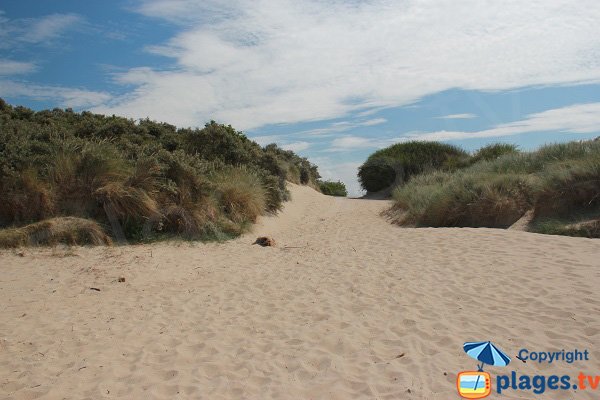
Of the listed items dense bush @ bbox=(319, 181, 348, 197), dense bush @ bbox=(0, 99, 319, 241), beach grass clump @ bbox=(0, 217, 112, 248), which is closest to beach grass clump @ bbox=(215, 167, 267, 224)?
dense bush @ bbox=(0, 99, 319, 241)

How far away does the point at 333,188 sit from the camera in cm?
3192

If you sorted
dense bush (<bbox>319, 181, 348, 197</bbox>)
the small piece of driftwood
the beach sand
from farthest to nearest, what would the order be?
dense bush (<bbox>319, 181, 348, 197</bbox>), the small piece of driftwood, the beach sand

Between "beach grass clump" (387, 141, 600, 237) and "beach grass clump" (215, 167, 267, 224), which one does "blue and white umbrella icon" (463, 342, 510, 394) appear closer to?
"beach grass clump" (387, 141, 600, 237)

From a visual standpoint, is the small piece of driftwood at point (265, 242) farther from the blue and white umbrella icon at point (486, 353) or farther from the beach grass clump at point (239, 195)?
the blue and white umbrella icon at point (486, 353)

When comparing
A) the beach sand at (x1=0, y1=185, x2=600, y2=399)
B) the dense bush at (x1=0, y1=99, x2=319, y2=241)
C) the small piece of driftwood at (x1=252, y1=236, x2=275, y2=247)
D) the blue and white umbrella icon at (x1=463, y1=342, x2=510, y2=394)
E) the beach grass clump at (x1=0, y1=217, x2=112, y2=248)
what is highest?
the dense bush at (x1=0, y1=99, x2=319, y2=241)

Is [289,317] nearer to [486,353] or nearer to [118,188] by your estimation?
[486,353]

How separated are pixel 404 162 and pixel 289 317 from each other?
19.8m

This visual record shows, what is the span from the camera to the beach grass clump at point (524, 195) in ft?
35.6

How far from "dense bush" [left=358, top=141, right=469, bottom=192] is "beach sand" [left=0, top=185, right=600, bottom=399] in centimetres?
1472

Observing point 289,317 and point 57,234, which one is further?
point 57,234

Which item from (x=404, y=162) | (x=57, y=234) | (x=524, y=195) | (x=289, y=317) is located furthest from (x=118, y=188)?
(x=404, y=162)

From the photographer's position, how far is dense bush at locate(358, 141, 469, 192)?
2400cm

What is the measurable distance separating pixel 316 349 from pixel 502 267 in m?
4.09

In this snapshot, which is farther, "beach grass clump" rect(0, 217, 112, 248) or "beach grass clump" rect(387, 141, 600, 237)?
"beach grass clump" rect(387, 141, 600, 237)
